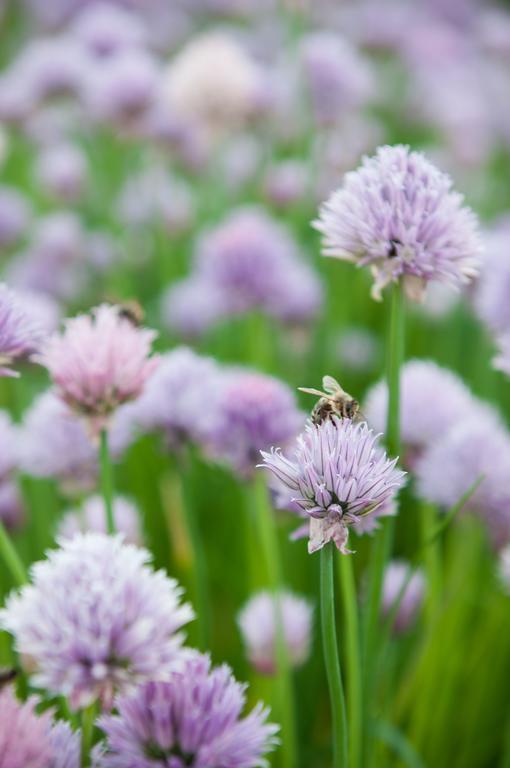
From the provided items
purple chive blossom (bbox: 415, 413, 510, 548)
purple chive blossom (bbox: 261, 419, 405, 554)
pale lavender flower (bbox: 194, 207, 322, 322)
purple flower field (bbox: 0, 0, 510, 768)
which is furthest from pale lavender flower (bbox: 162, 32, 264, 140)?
purple chive blossom (bbox: 261, 419, 405, 554)

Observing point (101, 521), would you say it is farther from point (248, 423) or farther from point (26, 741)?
point (26, 741)

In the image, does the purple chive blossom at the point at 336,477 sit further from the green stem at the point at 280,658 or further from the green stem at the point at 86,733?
the green stem at the point at 280,658

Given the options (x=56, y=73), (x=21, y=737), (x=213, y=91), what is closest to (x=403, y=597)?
(x=21, y=737)

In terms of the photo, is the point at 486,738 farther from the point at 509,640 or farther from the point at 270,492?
the point at 270,492

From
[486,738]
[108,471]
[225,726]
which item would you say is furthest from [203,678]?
[486,738]

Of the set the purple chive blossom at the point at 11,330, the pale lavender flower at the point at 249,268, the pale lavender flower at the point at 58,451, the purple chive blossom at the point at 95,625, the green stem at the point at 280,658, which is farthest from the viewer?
the pale lavender flower at the point at 249,268

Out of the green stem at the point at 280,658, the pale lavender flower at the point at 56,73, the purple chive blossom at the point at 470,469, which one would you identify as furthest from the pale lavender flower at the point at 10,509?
the pale lavender flower at the point at 56,73

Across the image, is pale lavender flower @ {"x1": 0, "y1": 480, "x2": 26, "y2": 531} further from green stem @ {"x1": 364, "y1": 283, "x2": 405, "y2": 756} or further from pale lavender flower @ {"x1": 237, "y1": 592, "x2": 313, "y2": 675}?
green stem @ {"x1": 364, "y1": 283, "x2": 405, "y2": 756}
